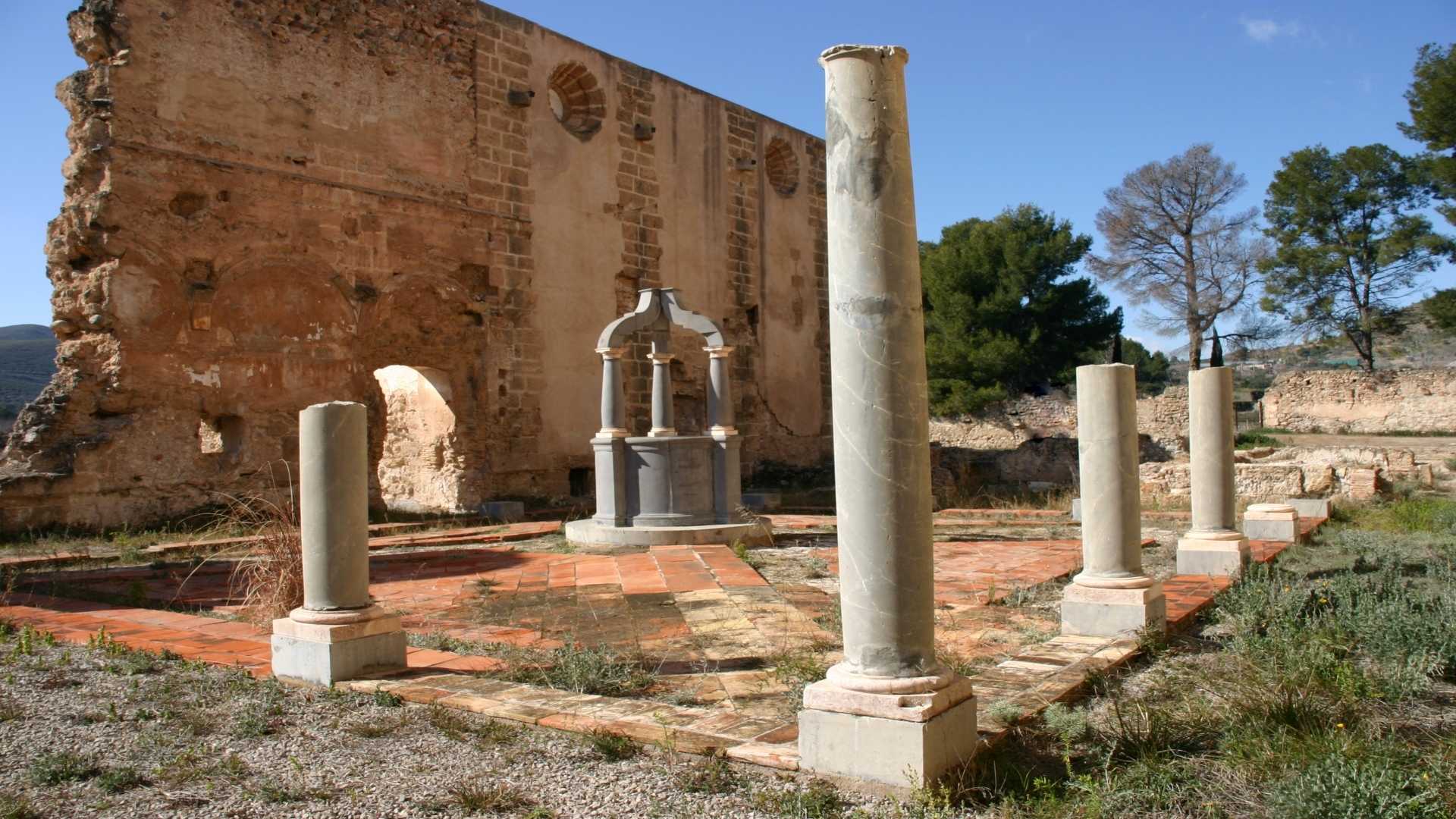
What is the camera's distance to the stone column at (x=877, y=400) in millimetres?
3363

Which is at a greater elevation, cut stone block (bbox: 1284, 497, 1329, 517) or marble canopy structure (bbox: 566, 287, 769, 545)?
marble canopy structure (bbox: 566, 287, 769, 545)

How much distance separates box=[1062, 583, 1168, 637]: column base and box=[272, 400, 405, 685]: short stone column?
3.16 metres

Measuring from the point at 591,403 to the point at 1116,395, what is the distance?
1106 centimetres

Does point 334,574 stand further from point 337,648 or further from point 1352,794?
point 1352,794

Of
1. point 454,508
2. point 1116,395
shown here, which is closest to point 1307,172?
point 454,508

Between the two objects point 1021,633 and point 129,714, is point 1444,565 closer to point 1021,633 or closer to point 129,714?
point 1021,633

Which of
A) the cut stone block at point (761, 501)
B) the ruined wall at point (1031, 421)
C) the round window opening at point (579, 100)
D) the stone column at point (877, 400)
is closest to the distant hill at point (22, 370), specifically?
the round window opening at point (579, 100)

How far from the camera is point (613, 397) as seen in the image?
10680mm

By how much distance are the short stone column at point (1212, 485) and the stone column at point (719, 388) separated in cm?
460

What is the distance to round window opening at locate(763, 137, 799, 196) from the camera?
19953mm

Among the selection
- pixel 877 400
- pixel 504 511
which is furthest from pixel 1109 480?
pixel 504 511

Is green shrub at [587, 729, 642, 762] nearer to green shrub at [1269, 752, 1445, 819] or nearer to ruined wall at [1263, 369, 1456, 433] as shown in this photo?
green shrub at [1269, 752, 1445, 819]

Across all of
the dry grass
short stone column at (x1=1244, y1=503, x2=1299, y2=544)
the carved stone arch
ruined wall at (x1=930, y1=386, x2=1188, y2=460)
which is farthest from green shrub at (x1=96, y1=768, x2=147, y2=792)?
ruined wall at (x1=930, y1=386, x2=1188, y2=460)

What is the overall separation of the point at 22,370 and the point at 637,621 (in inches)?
1676
